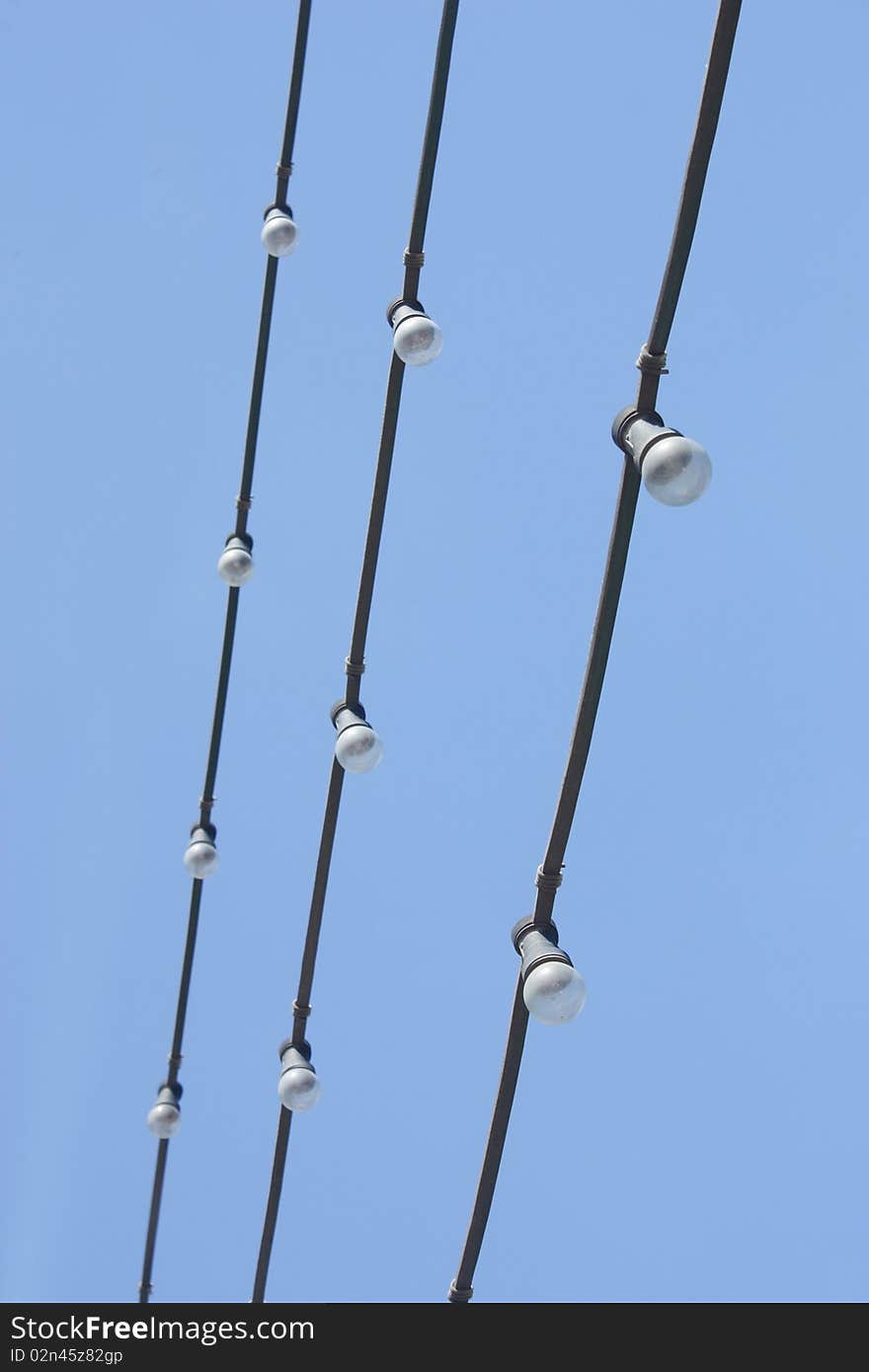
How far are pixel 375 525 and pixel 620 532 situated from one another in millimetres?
1842

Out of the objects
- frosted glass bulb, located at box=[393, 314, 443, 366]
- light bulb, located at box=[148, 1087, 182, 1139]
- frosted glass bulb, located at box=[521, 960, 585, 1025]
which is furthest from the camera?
light bulb, located at box=[148, 1087, 182, 1139]

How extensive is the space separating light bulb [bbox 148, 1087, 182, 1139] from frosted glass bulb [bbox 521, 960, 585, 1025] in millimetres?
4540

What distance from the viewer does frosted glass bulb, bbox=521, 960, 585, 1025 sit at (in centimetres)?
369

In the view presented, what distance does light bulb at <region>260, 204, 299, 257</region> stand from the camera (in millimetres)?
5957

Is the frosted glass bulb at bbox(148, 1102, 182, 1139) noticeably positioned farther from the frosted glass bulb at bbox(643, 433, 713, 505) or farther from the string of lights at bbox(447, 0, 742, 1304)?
the frosted glass bulb at bbox(643, 433, 713, 505)

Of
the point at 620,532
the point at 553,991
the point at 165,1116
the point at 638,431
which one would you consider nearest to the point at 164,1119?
the point at 165,1116

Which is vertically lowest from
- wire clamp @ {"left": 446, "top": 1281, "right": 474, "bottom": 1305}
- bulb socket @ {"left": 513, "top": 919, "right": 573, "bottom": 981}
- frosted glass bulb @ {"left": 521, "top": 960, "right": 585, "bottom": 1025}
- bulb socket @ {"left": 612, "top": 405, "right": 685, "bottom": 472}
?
wire clamp @ {"left": 446, "top": 1281, "right": 474, "bottom": 1305}

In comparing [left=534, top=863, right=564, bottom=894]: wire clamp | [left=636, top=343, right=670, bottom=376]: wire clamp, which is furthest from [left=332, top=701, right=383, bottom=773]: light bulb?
[left=636, top=343, right=670, bottom=376]: wire clamp

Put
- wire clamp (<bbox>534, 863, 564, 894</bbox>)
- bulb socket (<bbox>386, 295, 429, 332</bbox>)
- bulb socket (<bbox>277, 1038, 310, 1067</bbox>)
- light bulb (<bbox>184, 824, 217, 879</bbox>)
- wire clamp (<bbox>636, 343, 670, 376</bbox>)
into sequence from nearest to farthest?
wire clamp (<bbox>636, 343, 670, 376</bbox>)
wire clamp (<bbox>534, 863, 564, 894</bbox>)
bulb socket (<bbox>386, 295, 429, 332</bbox>)
bulb socket (<bbox>277, 1038, 310, 1067</bbox>)
light bulb (<bbox>184, 824, 217, 879</bbox>)

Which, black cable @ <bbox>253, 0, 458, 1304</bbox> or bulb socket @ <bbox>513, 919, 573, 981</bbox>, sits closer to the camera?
bulb socket @ <bbox>513, 919, 573, 981</bbox>

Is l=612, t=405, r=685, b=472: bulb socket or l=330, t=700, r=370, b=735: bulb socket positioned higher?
l=330, t=700, r=370, b=735: bulb socket
